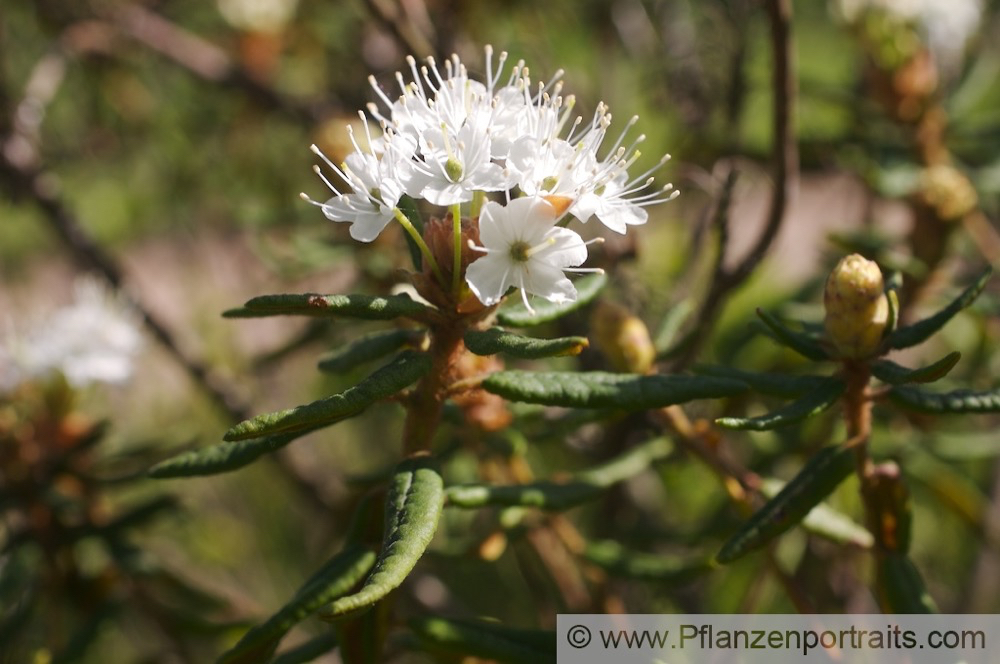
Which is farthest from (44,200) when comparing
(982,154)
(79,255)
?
(982,154)

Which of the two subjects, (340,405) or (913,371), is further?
(913,371)

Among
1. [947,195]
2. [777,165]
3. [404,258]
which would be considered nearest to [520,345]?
[777,165]

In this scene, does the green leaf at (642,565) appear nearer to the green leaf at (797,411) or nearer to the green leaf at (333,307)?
the green leaf at (797,411)

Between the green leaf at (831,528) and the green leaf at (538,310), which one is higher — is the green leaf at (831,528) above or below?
below

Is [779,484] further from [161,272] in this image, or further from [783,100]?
[161,272]

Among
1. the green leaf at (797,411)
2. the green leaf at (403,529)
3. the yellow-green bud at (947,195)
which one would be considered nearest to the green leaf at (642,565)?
the green leaf at (797,411)

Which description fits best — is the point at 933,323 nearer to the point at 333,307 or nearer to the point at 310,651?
the point at 333,307
